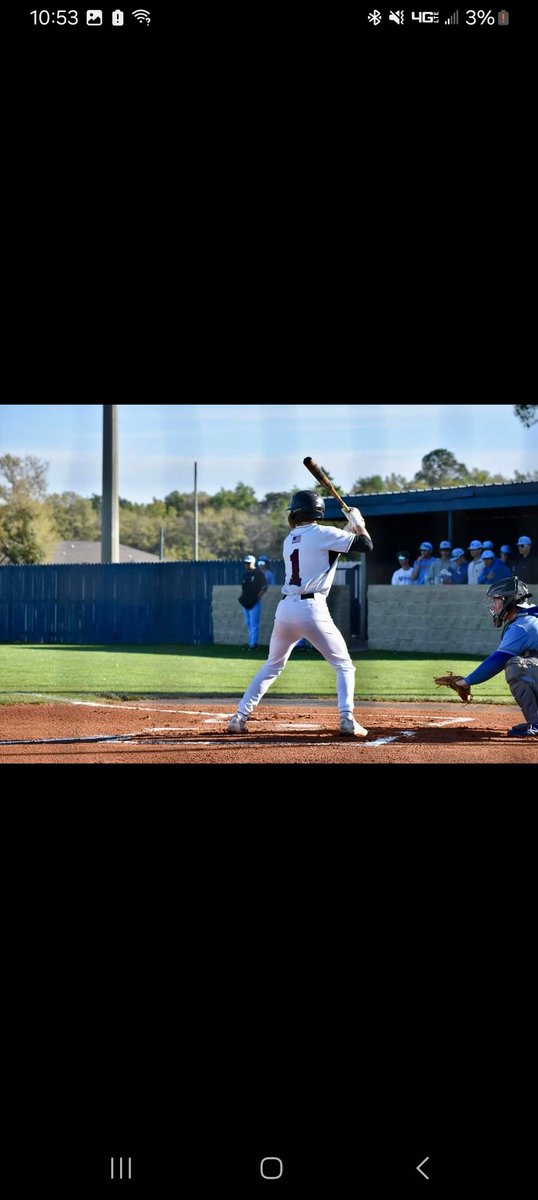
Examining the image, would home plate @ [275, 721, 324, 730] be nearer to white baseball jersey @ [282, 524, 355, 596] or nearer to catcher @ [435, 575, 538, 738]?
white baseball jersey @ [282, 524, 355, 596]

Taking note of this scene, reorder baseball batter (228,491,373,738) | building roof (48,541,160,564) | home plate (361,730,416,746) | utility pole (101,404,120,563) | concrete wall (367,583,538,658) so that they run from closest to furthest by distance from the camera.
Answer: home plate (361,730,416,746) < baseball batter (228,491,373,738) < utility pole (101,404,120,563) < concrete wall (367,583,538,658) < building roof (48,541,160,564)

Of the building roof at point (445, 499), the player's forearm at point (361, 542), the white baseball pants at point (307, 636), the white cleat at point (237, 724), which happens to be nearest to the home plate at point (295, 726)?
the white cleat at point (237, 724)

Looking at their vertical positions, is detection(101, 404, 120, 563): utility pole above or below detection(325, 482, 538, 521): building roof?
below

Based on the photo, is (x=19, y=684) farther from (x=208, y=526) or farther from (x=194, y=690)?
(x=208, y=526)

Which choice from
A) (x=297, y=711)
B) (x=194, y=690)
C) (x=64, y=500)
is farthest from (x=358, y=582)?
(x=297, y=711)

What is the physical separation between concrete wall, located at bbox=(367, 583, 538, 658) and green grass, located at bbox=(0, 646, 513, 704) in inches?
13.5

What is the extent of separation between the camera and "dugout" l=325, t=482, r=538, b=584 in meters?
18.7

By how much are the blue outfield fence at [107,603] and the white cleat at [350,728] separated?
9269mm

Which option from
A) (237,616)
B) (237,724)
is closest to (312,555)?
(237,724)

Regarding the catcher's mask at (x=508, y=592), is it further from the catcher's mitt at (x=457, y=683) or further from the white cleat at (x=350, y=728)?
the white cleat at (x=350, y=728)

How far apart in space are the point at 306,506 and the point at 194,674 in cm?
629

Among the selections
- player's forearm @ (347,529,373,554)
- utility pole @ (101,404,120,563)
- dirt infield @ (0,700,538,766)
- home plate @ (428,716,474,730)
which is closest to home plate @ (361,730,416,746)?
dirt infield @ (0,700,538,766)

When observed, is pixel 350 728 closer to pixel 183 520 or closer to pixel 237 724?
pixel 237 724

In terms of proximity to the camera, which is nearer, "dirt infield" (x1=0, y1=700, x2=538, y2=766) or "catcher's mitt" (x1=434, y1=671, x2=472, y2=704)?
"dirt infield" (x1=0, y1=700, x2=538, y2=766)
